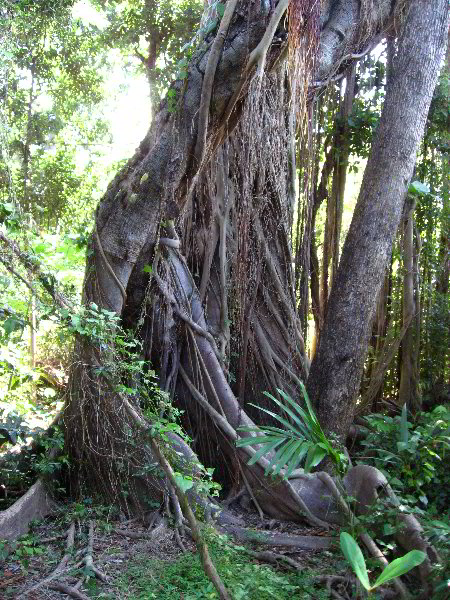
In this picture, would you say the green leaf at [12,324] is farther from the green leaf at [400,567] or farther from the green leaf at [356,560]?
the green leaf at [400,567]

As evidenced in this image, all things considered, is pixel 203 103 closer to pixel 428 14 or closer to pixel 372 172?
pixel 372 172

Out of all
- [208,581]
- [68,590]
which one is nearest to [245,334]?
[208,581]

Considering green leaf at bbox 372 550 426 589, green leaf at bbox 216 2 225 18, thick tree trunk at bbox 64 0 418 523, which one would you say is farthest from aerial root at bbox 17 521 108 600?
green leaf at bbox 216 2 225 18

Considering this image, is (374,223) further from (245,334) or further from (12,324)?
(12,324)

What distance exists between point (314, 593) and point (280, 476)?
103 centimetres

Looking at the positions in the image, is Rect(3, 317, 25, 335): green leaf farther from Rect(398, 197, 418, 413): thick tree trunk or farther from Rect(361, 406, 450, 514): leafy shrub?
Rect(398, 197, 418, 413): thick tree trunk

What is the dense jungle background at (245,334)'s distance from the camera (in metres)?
3.15

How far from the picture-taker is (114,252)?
3908mm

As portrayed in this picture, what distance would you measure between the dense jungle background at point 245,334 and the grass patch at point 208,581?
15 mm

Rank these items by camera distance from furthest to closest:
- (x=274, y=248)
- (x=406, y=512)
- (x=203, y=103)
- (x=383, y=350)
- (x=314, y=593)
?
(x=383, y=350) < (x=274, y=248) < (x=203, y=103) < (x=406, y=512) < (x=314, y=593)

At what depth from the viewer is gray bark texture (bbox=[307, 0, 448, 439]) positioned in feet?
14.7

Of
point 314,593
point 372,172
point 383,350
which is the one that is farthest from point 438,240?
point 314,593

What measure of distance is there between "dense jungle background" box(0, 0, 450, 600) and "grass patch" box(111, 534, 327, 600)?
0.01 m

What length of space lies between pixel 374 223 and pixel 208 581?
2.65 meters
